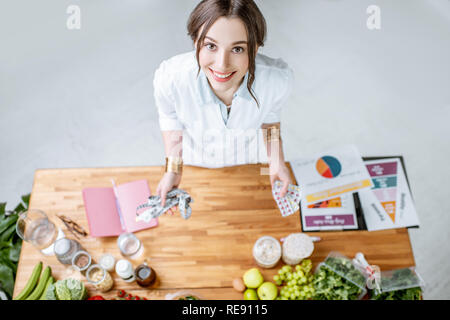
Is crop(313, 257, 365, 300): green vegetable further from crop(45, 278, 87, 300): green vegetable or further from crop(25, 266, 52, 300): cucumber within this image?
crop(25, 266, 52, 300): cucumber

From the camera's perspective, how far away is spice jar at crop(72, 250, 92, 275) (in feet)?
4.33

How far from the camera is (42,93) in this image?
2662 millimetres

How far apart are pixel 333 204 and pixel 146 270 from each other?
890mm

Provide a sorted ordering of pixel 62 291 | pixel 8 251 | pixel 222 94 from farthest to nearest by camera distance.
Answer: pixel 8 251
pixel 62 291
pixel 222 94

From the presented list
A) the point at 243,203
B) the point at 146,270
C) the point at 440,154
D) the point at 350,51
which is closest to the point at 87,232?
the point at 146,270

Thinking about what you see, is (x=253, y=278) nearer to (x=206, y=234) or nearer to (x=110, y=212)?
(x=206, y=234)

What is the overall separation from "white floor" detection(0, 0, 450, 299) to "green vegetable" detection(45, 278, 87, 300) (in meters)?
1.42

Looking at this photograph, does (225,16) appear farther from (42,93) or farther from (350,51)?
(42,93)

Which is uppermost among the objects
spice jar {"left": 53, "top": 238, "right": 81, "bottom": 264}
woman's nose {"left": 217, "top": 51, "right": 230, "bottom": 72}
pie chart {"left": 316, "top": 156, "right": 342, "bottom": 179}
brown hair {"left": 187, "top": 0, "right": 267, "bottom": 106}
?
brown hair {"left": 187, "top": 0, "right": 267, "bottom": 106}

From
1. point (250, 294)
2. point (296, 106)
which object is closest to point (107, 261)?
point (250, 294)

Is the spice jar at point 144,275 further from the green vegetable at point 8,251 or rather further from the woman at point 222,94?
the green vegetable at point 8,251

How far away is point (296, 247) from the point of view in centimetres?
135

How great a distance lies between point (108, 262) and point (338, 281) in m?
0.95

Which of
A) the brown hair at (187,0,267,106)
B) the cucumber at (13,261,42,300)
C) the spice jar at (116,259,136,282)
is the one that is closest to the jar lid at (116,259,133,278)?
the spice jar at (116,259,136,282)
